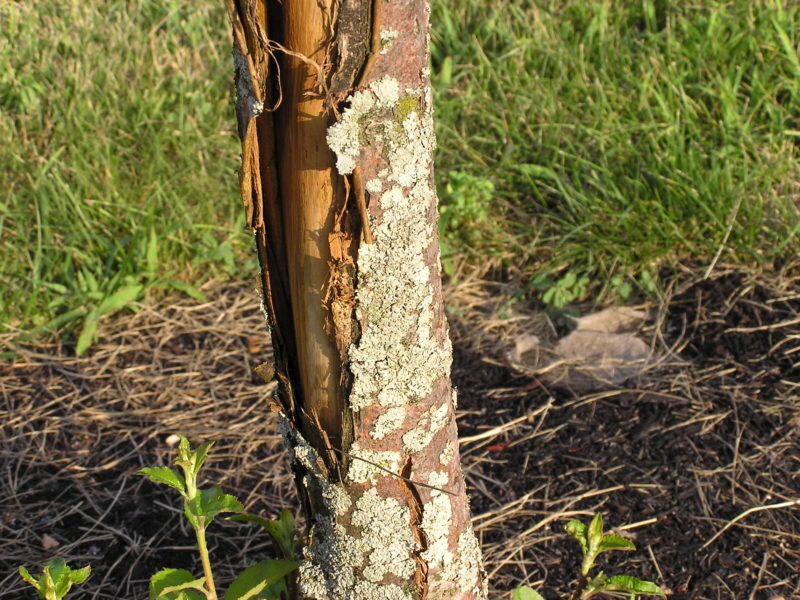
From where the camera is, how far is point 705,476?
2.18 meters

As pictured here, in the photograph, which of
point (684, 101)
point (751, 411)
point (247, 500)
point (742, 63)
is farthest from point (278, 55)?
point (742, 63)

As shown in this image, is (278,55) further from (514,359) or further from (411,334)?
(514,359)

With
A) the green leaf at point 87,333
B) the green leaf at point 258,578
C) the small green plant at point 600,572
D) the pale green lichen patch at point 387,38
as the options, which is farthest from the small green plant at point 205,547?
the green leaf at point 87,333

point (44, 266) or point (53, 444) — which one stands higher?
point (44, 266)

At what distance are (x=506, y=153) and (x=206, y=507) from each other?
207 cm

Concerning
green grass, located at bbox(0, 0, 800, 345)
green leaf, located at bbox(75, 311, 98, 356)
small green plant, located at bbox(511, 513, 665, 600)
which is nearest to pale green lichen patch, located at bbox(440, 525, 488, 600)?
small green plant, located at bbox(511, 513, 665, 600)

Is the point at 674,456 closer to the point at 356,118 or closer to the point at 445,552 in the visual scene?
the point at 445,552

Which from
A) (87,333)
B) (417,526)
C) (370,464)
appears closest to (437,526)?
(417,526)

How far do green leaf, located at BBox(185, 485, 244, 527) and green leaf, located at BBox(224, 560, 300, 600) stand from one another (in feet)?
0.48

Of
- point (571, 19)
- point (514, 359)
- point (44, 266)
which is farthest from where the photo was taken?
point (571, 19)

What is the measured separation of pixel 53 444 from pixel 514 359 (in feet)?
4.38

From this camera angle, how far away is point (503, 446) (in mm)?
2355

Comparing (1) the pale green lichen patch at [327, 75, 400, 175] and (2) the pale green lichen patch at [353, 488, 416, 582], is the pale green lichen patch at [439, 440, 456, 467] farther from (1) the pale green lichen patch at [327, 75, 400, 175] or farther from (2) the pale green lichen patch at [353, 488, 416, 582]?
(1) the pale green lichen patch at [327, 75, 400, 175]

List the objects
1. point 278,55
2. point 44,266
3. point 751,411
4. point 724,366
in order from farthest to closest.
Result: point 44,266 → point 724,366 → point 751,411 → point 278,55
